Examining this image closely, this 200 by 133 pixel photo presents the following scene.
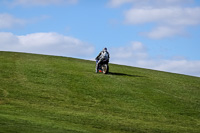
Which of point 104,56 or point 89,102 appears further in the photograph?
point 104,56

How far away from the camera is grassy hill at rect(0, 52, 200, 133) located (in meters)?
14.2

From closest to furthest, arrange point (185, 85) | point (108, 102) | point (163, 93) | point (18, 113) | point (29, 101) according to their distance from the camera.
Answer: point (18, 113)
point (29, 101)
point (108, 102)
point (163, 93)
point (185, 85)

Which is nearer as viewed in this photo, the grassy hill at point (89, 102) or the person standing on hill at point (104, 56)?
the grassy hill at point (89, 102)

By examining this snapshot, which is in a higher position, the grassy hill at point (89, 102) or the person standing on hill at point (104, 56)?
the person standing on hill at point (104, 56)

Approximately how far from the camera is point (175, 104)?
2170 cm

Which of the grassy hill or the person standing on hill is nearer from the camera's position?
the grassy hill

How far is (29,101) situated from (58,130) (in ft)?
24.3

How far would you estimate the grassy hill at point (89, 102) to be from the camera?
46.6ft

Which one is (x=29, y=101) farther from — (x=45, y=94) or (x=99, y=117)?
(x=99, y=117)

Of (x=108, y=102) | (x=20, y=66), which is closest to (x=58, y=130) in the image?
(x=108, y=102)

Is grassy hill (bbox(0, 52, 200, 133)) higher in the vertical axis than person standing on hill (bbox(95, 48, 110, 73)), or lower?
lower

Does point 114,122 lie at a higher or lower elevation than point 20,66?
lower

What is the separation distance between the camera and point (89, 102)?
2016cm

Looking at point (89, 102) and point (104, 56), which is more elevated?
point (104, 56)
